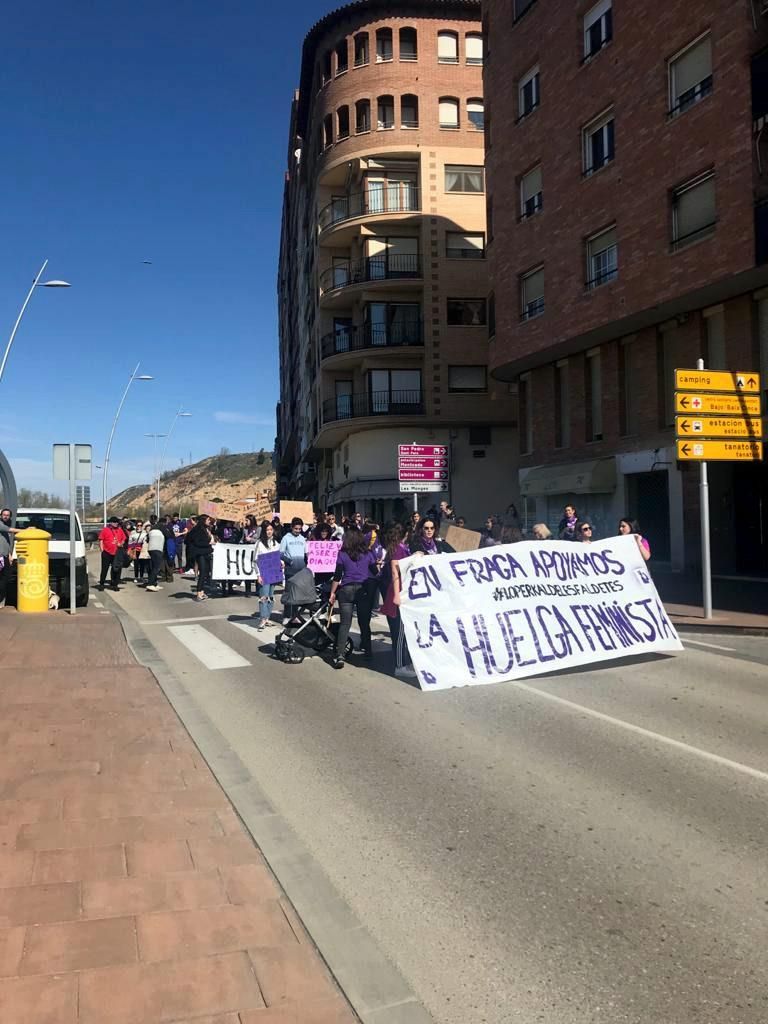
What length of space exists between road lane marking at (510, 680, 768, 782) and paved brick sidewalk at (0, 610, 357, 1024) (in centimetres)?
350

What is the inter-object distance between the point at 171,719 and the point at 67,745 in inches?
42.0

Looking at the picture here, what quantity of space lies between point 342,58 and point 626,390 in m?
26.6

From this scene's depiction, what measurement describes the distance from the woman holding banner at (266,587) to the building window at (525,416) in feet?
46.2

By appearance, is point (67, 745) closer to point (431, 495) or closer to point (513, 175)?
point (513, 175)

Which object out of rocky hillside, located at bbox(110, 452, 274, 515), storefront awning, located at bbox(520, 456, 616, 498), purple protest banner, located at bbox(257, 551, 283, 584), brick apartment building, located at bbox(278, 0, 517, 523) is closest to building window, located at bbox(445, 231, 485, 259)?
brick apartment building, located at bbox(278, 0, 517, 523)

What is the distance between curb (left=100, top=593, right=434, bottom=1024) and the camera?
126 inches

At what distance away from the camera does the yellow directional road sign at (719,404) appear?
1433 centimetres

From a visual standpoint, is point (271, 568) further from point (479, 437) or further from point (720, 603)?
point (479, 437)

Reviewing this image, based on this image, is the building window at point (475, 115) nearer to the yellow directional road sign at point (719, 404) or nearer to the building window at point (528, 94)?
the building window at point (528, 94)

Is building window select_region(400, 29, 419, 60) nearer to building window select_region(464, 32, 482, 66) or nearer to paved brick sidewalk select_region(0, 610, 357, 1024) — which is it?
building window select_region(464, 32, 482, 66)

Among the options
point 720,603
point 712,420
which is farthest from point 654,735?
point 720,603

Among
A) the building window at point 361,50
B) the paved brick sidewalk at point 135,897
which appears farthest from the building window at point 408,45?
the paved brick sidewalk at point 135,897

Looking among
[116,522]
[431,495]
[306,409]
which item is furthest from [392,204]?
[116,522]

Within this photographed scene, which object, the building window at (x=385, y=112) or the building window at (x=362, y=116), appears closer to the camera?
the building window at (x=385, y=112)
